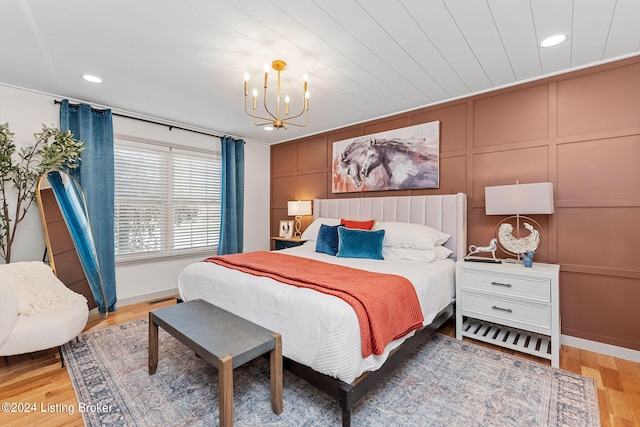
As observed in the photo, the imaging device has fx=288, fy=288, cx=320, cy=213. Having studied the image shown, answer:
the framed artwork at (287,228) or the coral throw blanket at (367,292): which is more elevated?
the framed artwork at (287,228)

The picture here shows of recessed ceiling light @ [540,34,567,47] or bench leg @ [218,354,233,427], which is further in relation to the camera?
recessed ceiling light @ [540,34,567,47]

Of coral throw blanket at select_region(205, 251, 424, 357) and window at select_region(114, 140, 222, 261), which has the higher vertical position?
window at select_region(114, 140, 222, 261)

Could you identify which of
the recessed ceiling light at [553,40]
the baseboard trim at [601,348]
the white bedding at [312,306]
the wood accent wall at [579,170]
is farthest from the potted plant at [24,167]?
the baseboard trim at [601,348]

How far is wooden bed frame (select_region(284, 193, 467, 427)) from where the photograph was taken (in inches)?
63.4

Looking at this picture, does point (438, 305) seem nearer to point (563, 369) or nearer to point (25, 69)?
point (563, 369)

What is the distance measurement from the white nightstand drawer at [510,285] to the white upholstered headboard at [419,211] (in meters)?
0.44

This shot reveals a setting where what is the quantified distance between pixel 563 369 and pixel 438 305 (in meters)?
0.99

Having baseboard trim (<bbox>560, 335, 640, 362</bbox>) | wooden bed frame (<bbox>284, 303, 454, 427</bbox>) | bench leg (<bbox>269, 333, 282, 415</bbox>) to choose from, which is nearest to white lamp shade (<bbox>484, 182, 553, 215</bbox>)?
baseboard trim (<bbox>560, 335, 640, 362</bbox>)

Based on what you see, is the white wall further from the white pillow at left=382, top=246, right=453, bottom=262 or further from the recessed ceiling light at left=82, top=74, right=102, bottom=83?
the white pillow at left=382, top=246, right=453, bottom=262

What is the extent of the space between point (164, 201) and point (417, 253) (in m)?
3.46

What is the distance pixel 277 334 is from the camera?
1.75 m

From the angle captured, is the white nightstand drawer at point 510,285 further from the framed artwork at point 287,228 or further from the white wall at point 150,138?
the white wall at point 150,138

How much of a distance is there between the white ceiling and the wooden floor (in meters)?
2.48

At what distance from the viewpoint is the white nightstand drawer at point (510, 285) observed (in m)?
2.31
